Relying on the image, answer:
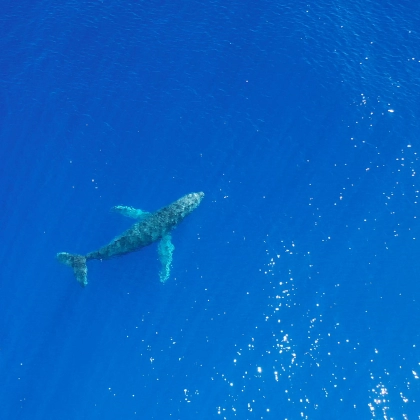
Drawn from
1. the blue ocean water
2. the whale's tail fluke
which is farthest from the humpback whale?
the blue ocean water

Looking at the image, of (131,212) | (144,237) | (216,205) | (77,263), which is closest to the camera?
(77,263)

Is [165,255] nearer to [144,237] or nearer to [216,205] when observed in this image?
[144,237]

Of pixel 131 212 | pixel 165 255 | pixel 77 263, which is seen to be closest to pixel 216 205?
pixel 165 255

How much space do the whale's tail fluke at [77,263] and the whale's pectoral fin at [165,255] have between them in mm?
6326

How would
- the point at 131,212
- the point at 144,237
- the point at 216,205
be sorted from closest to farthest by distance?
the point at 144,237 < the point at 131,212 < the point at 216,205

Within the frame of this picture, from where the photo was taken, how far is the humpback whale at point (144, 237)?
44000mm

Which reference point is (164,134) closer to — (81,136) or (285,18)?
(81,136)

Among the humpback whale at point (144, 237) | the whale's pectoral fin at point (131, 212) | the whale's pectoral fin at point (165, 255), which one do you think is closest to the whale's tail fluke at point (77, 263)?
the humpback whale at point (144, 237)

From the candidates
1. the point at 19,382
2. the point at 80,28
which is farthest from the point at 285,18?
the point at 19,382

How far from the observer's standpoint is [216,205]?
46.4 meters

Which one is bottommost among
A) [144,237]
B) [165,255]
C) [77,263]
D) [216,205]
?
[77,263]

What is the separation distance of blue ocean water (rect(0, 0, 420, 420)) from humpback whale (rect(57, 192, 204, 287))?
905 mm

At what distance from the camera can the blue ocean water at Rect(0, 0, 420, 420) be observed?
39281 millimetres

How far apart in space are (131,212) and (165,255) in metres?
5.20
